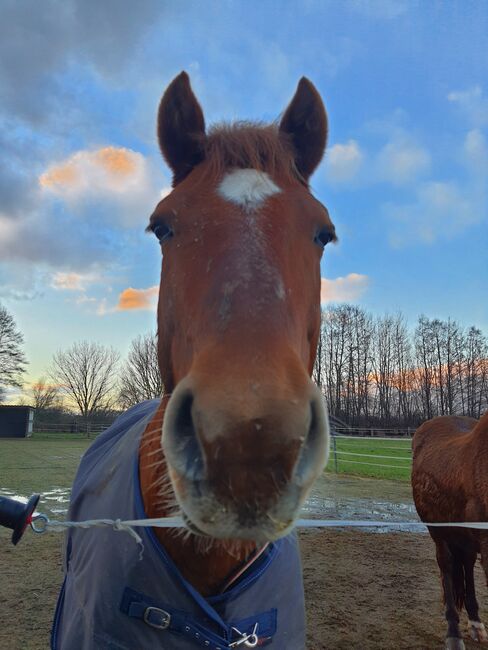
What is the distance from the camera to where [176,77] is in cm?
226

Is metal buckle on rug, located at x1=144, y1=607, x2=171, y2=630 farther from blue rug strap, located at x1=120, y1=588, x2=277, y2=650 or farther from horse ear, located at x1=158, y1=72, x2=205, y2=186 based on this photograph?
horse ear, located at x1=158, y1=72, x2=205, y2=186

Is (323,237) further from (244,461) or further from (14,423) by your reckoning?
(14,423)

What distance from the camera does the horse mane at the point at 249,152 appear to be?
74.8 inches

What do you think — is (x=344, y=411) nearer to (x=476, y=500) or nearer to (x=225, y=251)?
(x=476, y=500)

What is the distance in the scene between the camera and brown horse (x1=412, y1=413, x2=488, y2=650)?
427 centimetres

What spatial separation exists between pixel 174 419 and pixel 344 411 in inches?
1637

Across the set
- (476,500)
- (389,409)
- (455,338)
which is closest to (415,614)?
(476,500)

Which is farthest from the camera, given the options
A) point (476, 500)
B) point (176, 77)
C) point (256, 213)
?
point (476, 500)

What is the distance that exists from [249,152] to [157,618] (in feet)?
6.07

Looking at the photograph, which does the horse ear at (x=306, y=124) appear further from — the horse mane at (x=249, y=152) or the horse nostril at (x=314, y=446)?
the horse nostril at (x=314, y=446)

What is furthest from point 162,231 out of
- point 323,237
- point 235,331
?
point 235,331

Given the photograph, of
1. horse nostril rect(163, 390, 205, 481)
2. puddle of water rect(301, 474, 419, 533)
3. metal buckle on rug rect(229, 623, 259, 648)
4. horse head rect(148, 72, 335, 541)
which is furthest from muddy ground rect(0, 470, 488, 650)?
horse nostril rect(163, 390, 205, 481)

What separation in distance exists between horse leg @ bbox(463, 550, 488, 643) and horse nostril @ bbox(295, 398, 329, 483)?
4449 mm

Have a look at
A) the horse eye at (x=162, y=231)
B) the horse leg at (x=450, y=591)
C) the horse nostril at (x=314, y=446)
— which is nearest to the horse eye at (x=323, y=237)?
the horse eye at (x=162, y=231)
